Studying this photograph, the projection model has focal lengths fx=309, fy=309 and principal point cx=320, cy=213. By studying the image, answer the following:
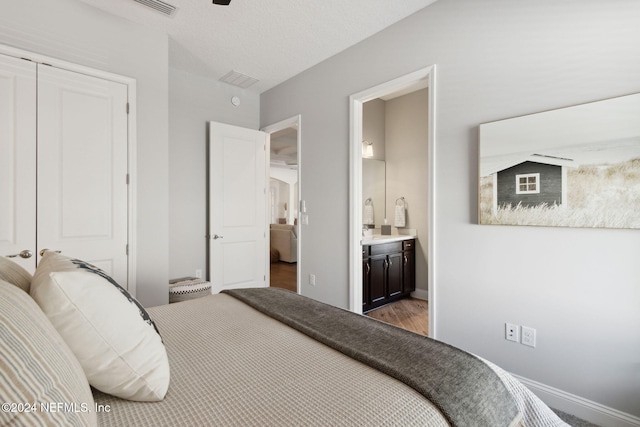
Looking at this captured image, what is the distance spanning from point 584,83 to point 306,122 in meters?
2.47

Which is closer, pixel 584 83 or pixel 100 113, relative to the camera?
pixel 584 83

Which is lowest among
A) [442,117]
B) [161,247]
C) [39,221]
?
[161,247]

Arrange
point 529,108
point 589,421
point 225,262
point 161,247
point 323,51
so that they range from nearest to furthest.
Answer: point 589,421 < point 529,108 < point 161,247 < point 323,51 < point 225,262

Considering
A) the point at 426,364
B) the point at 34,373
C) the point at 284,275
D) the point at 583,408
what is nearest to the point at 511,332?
the point at 583,408

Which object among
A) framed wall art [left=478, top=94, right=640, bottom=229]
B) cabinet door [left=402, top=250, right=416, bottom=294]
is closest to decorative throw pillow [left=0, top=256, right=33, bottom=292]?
framed wall art [left=478, top=94, right=640, bottom=229]

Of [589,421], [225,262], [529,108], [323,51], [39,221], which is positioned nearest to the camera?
[589,421]

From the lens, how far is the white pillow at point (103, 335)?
741 mm

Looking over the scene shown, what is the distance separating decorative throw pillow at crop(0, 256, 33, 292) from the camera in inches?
37.3

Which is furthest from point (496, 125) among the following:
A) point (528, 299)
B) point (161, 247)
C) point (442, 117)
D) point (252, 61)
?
point (161, 247)

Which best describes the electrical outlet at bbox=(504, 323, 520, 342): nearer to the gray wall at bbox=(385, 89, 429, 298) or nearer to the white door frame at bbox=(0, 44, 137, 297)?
the gray wall at bbox=(385, 89, 429, 298)

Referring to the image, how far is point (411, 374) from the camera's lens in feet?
3.13

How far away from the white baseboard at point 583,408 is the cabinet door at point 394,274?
194cm

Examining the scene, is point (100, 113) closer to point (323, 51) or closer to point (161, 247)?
point (161, 247)

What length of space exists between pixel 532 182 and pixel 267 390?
1911 millimetres
